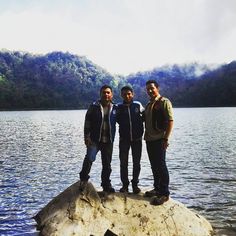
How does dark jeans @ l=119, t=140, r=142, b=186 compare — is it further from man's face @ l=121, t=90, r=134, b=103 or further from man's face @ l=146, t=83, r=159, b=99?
man's face @ l=146, t=83, r=159, b=99

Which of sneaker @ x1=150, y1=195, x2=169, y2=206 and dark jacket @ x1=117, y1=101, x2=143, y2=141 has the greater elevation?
dark jacket @ x1=117, y1=101, x2=143, y2=141

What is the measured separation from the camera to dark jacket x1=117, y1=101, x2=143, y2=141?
1230 centimetres

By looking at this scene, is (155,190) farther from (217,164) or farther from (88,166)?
(217,164)

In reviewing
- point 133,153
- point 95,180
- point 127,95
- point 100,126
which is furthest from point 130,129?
point 95,180

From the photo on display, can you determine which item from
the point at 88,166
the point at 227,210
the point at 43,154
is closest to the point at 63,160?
the point at 43,154

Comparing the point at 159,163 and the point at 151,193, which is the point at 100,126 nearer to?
the point at 159,163

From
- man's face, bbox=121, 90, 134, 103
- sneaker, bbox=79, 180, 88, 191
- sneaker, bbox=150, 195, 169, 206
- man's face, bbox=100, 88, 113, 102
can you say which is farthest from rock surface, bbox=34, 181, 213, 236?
man's face, bbox=121, 90, 134, 103

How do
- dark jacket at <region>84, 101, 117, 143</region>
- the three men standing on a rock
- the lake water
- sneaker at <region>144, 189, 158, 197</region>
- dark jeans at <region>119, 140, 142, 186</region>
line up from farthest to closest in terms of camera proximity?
the lake water → sneaker at <region>144, 189, 158, 197</region> → dark jeans at <region>119, 140, 142, 186</region> → dark jacket at <region>84, 101, 117, 143</region> → the three men standing on a rock

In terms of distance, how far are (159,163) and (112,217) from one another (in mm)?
2321

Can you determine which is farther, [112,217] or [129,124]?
[129,124]

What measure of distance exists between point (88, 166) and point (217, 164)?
19677mm

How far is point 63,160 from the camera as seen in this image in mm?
33500

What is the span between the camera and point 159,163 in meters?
12.1

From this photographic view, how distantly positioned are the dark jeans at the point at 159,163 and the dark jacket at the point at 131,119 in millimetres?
569
